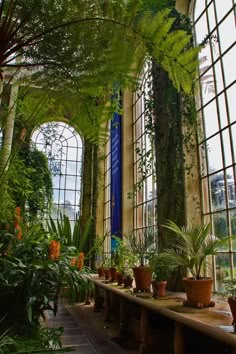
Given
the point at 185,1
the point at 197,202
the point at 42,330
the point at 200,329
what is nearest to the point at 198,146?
the point at 197,202

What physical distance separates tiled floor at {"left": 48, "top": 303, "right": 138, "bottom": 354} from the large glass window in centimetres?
134

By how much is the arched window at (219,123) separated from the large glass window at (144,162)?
85 cm

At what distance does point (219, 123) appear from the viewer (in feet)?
10.1

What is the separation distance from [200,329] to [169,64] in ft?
4.75

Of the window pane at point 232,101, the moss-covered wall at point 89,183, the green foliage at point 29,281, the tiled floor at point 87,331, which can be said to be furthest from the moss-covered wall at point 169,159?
the moss-covered wall at point 89,183

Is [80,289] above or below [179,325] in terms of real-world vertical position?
above

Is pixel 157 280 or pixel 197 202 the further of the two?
pixel 197 202

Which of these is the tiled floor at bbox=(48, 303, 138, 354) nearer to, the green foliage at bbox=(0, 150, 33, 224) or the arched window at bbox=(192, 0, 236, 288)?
the green foliage at bbox=(0, 150, 33, 224)

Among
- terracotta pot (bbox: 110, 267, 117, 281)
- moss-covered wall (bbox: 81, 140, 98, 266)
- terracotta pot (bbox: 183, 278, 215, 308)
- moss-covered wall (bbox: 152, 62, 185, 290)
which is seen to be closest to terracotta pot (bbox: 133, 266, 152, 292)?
moss-covered wall (bbox: 152, 62, 185, 290)

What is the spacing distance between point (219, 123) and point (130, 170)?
2597 millimetres

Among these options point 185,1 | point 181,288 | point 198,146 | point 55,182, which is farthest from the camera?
point 55,182

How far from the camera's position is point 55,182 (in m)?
8.34

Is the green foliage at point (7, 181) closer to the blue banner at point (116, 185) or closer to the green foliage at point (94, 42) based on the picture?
the green foliage at point (94, 42)

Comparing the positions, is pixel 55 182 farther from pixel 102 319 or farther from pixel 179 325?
pixel 179 325
